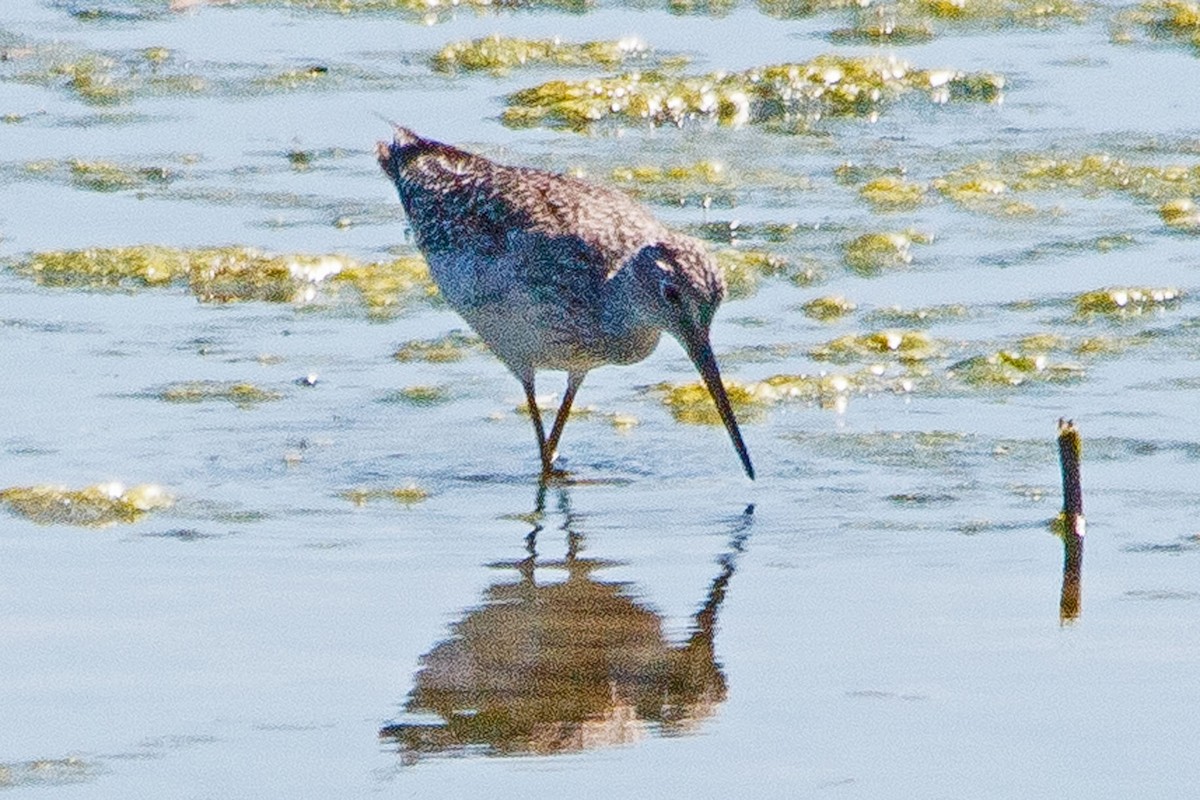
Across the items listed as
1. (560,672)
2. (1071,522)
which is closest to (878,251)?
(1071,522)

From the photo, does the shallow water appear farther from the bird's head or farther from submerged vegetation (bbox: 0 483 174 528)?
the bird's head

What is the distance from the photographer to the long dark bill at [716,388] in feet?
20.2

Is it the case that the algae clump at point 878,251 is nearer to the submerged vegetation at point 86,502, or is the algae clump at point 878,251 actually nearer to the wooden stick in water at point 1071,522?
the wooden stick in water at point 1071,522

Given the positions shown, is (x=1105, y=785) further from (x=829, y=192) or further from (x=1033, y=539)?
(x=829, y=192)

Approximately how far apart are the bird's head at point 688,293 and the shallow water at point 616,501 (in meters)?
0.28

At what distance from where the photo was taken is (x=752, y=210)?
895 cm

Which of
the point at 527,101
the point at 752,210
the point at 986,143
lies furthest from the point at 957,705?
the point at 527,101

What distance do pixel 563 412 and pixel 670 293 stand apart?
54cm

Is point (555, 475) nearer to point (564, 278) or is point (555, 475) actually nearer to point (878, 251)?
point (564, 278)

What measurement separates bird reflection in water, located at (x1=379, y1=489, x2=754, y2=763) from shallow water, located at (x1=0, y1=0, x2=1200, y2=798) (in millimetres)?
13

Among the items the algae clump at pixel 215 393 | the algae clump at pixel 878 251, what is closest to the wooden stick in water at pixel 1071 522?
the algae clump at pixel 215 393

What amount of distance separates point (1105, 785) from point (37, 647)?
2132 mm

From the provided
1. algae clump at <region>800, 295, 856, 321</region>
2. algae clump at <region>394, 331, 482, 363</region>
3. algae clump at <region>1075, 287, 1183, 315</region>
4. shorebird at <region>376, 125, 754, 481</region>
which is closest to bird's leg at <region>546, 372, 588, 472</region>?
shorebird at <region>376, 125, 754, 481</region>

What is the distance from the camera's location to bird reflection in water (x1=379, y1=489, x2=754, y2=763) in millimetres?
4605
